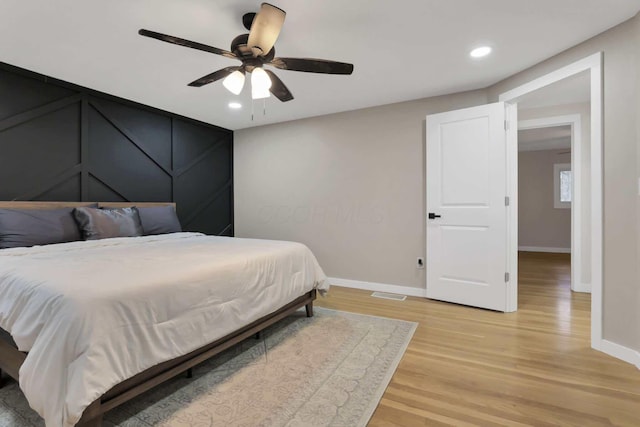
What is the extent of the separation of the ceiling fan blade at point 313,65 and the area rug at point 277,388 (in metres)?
1.94

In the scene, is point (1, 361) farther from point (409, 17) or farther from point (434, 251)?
point (434, 251)

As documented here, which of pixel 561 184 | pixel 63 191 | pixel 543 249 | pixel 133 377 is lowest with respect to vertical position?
pixel 543 249

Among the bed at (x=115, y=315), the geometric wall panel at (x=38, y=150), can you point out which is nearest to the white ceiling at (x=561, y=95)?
the bed at (x=115, y=315)

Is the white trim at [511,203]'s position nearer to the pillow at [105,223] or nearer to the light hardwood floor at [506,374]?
A: the light hardwood floor at [506,374]

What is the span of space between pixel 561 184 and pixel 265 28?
304 inches

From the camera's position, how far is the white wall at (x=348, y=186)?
3621 millimetres

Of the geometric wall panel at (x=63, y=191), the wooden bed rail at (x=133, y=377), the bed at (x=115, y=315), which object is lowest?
the wooden bed rail at (x=133, y=377)

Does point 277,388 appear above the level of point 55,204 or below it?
below

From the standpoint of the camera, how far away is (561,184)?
6.81 m

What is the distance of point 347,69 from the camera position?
1955mm

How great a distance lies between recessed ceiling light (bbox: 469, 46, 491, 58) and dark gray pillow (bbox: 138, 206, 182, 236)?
3458 mm

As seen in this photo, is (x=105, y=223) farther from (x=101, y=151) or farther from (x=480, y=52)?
(x=480, y=52)

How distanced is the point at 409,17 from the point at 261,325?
94.5 inches

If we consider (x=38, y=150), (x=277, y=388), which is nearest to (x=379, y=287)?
(x=277, y=388)
